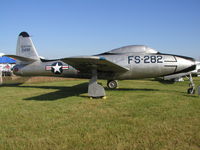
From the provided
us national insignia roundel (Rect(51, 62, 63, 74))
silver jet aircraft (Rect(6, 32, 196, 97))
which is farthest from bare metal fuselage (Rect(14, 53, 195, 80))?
us national insignia roundel (Rect(51, 62, 63, 74))

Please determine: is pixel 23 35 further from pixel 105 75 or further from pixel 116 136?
pixel 116 136

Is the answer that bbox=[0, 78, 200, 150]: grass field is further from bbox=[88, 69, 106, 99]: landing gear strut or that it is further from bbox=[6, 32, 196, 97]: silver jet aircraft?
bbox=[6, 32, 196, 97]: silver jet aircraft

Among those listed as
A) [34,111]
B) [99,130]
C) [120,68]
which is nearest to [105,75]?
[120,68]

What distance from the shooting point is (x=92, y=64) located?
25.8 feet

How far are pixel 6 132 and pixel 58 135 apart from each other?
1.24 m

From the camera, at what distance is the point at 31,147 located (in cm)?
317

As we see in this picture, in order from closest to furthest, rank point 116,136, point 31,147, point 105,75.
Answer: point 31,147, point 116,136, point 105,75

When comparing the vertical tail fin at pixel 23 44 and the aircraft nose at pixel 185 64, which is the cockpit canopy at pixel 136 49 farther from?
the vertical tail fin at pixel 23 44

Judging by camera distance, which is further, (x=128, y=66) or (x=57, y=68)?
(x=57, y=68)

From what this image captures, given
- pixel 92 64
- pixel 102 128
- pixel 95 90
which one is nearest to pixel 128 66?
pixel 92 64

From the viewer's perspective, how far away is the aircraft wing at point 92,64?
22.5 feet

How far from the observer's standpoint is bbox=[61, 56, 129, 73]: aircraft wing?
687cm

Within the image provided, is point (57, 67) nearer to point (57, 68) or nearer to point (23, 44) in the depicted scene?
point (57, 68)

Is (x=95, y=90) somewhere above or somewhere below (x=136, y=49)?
below
